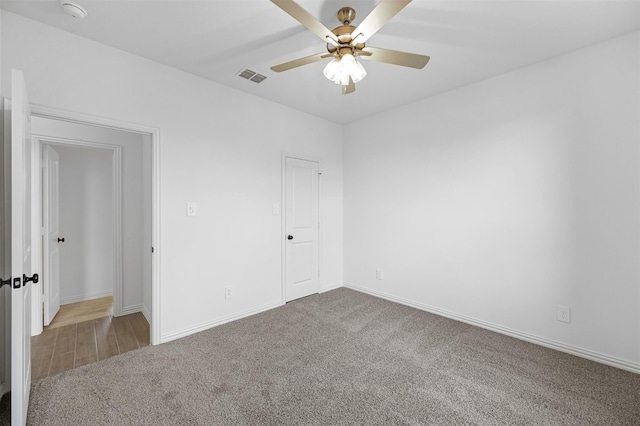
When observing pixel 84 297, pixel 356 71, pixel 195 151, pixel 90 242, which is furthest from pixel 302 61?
pixel 84 297

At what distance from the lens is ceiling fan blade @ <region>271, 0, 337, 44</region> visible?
53.2 inches

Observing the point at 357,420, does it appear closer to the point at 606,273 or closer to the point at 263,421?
the point at 263,421

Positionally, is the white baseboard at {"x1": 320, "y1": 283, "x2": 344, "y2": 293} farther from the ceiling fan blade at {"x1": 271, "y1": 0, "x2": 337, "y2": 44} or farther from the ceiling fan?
the ceiling fan blade at {"x1": 271, "y1": 0, "x2": 337, "y2": 44}

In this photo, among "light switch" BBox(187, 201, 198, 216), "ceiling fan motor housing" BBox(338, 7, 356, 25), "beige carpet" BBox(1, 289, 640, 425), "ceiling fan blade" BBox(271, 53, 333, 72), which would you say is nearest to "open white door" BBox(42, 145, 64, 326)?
"beige carpet" BBox(1, 289, 640, 425)

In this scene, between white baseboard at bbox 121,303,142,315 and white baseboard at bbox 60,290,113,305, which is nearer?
white baseboard at bbox 121,303,142,315

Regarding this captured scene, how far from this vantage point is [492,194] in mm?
2893

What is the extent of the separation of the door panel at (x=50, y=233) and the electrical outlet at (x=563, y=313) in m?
5.16

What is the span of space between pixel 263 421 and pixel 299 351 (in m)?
0.82

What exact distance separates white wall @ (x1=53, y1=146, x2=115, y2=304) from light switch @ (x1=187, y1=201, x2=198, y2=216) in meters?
1.99

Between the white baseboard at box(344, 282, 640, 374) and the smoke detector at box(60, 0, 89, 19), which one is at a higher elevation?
the smoke detector at box(60, 0, 89, 19)

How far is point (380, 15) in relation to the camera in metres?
1.46

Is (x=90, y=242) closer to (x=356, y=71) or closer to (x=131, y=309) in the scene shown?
(x=131, y=309)

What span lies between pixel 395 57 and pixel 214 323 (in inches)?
117

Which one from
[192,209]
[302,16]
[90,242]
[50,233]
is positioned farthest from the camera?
[90,242]
